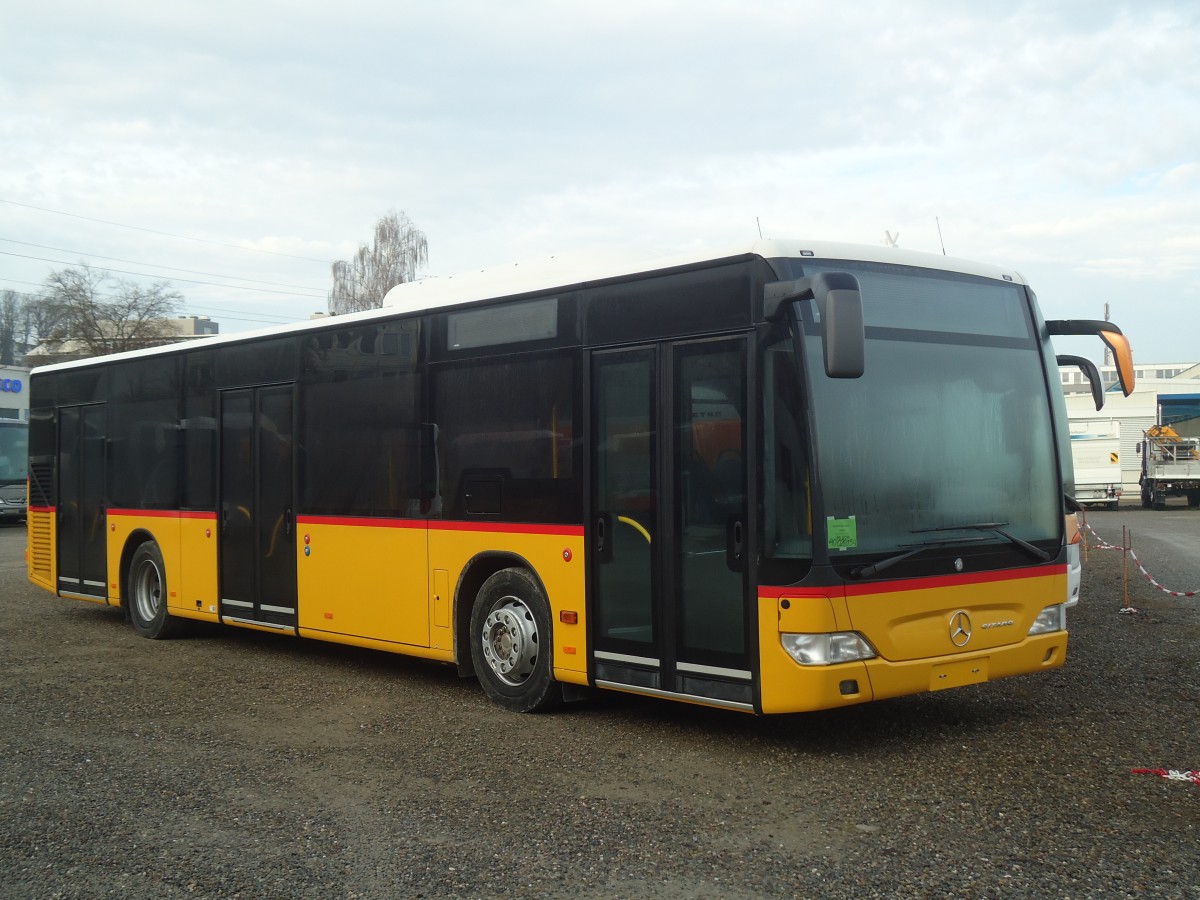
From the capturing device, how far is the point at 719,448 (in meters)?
7.10

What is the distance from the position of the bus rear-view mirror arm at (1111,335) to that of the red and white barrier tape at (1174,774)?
2.39m

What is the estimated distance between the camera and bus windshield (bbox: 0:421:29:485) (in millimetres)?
34312

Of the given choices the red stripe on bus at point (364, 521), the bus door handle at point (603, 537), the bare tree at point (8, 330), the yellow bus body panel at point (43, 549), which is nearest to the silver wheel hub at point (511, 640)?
the bus door handle at point (603, 537)

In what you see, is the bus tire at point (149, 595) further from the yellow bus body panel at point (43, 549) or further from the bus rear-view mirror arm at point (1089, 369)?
the bus rear-view mirror arm at point (1089, 369)

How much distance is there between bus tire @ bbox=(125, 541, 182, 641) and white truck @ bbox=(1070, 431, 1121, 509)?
32622mm

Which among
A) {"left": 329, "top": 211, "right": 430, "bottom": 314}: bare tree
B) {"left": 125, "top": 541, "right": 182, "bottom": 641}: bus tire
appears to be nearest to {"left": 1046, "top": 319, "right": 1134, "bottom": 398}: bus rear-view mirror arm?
{"left": 125, "top": 541, "right": 182, "bottom": 641}: bus tire

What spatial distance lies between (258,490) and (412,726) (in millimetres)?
3923

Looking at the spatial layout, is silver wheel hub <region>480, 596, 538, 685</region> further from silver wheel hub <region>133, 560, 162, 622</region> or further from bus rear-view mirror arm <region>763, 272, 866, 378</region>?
silver wheel hub <region>133, 560, 162, 622</region>

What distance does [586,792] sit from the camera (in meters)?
6.32

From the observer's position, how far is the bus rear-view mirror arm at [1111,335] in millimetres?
7875

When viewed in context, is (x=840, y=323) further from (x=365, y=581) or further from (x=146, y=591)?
(x=146, y=591)

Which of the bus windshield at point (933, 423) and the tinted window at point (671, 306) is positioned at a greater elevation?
the tinted window at point (671, 306)

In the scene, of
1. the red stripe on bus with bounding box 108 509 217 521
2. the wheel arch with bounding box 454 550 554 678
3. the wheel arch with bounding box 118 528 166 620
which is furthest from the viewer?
the wheel arch with bounding box 118 528 166 620

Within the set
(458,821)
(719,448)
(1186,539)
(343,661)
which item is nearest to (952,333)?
(719,448)
